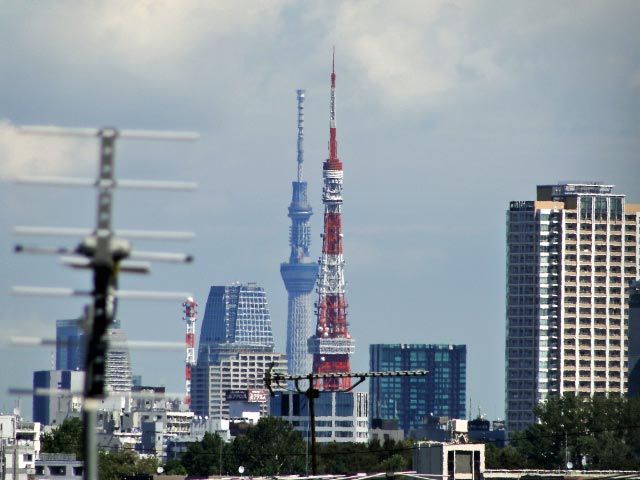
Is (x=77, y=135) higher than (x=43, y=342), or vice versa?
(x=77, y=135)

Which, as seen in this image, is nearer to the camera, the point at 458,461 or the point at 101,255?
the point at 101,255

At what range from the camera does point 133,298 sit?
2627 centimetres

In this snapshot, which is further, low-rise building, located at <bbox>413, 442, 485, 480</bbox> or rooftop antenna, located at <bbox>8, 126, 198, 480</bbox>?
low-rise building, located at <bbox>413, 442, 485, 480</bbox>

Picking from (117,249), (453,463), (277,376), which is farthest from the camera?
(453,463)

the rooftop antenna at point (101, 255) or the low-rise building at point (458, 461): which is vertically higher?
the rooftop antenna at point (101, 255)

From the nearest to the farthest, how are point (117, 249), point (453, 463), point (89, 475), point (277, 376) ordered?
point (117, 249), point (89, 475), point (277, 376), point (453, 463)

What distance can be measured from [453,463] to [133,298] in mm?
149742

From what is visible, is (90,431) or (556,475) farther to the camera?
(556,475)

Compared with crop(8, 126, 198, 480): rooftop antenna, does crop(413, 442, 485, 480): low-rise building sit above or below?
below

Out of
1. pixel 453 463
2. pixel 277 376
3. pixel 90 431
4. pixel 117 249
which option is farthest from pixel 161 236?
pixel 453 463

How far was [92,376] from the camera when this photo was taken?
83.8 ft

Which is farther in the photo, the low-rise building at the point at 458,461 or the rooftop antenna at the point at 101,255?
the low-rise building at the point at 458,461

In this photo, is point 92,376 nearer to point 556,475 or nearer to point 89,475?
point 89,475

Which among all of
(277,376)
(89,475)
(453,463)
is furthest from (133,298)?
(453,463)
